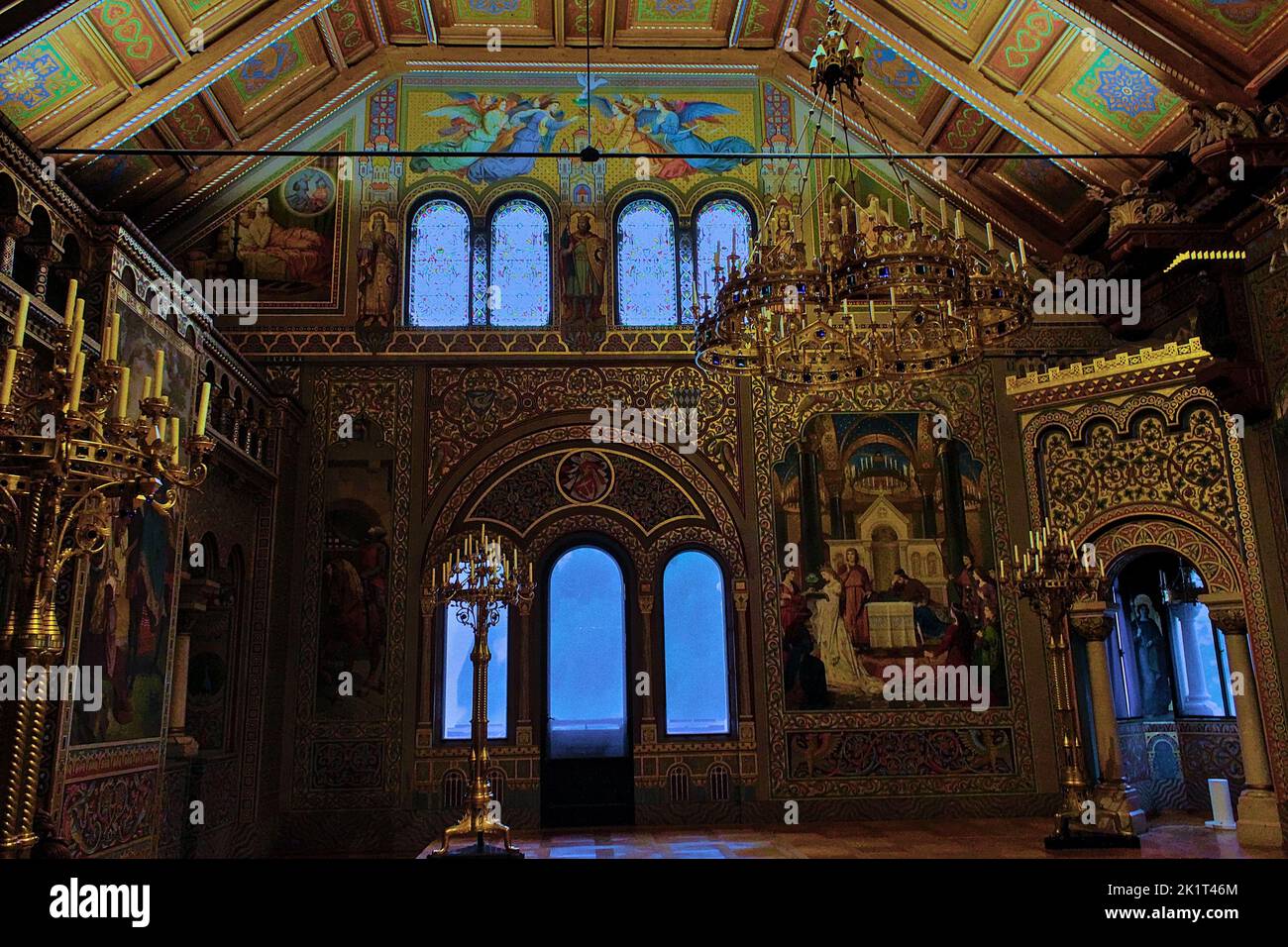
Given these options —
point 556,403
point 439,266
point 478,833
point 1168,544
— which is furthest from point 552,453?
point 1168,544

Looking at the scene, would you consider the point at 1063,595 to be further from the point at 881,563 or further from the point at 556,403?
the point at 556,403

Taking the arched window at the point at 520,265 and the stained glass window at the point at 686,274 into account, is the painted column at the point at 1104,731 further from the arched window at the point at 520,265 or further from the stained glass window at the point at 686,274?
the arched window at the point at 520,265

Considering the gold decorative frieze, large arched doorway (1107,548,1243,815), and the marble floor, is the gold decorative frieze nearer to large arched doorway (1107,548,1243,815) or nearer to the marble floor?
large arched doorway (1107,548,1243,815)

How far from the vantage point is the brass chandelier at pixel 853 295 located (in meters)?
6.66

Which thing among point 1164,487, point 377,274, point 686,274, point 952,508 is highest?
point 686,274

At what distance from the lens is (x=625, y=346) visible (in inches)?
528

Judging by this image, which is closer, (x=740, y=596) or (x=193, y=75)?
(x=193, y=75)

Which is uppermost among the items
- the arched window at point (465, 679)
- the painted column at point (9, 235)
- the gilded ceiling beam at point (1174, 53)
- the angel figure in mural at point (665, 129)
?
the angel figure in mural at point (665, 129)

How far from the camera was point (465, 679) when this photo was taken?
1261 centimetres

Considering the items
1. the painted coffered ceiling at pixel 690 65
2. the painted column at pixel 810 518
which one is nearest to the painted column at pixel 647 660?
the painted column at pixel 810 518

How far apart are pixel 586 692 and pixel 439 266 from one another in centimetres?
630

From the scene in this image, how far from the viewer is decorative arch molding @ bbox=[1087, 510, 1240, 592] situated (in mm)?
10719

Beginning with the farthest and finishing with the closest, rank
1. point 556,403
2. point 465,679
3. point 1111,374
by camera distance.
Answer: point 556,403 < point 465,679 < point 1111,374

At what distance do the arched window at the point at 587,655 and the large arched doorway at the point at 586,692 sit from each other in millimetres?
13
